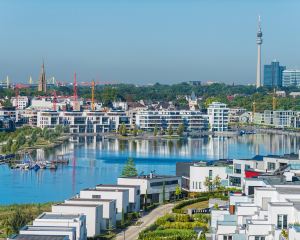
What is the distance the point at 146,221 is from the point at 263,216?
193cm

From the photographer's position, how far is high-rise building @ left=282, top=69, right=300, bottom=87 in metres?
39.6

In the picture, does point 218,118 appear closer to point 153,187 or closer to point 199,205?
point 153,187

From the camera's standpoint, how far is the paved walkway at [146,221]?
559 centimetres

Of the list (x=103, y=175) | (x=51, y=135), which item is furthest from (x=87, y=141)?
(x=103, y=175)

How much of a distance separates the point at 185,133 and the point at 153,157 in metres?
6.20

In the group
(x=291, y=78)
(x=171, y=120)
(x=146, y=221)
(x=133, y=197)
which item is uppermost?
(x=291, y=78)

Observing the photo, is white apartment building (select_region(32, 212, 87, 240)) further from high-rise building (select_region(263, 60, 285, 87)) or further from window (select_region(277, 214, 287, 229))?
high-rise building (select_region(263, 60, 285, 87))

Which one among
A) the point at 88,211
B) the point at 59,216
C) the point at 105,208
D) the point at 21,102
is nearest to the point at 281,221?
the point at 59,216

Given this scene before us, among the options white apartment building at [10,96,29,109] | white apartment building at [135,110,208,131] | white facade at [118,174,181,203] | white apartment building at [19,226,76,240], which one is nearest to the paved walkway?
white facade at [118,174,181,203]

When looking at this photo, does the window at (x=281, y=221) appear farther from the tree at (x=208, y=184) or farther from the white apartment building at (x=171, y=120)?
the white apartment building at (x=171, y=120)

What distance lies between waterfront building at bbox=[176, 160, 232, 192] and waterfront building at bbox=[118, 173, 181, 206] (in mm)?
405

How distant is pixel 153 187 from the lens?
728 cm

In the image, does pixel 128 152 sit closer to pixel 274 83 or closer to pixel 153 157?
pixel 153 157

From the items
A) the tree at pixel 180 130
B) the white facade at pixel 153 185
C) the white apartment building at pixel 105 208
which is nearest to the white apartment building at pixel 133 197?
the white facade at pixel 153 185
